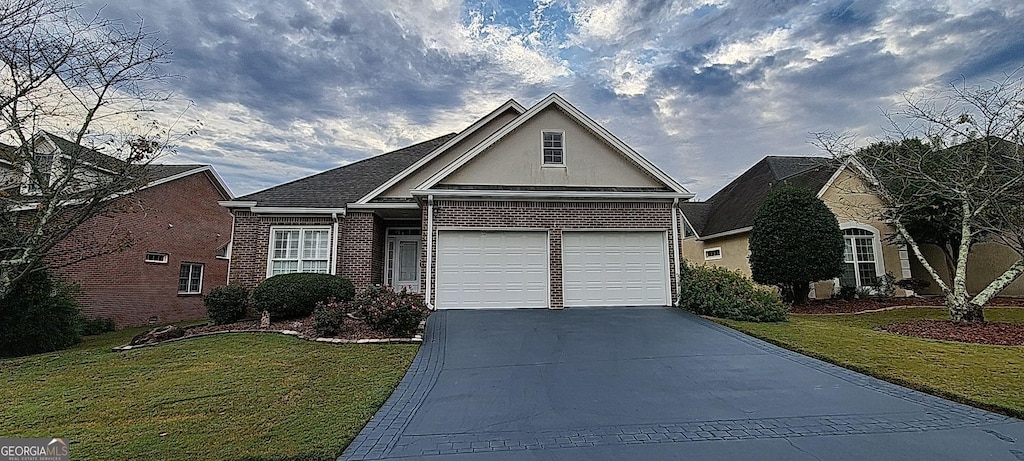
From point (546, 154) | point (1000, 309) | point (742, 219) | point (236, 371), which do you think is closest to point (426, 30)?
point (546, 154)

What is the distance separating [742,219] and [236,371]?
1726 cm

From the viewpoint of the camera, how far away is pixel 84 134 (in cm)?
1053

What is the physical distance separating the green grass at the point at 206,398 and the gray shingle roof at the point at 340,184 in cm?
548

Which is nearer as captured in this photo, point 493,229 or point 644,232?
point 493,229

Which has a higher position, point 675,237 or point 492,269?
point 675,237

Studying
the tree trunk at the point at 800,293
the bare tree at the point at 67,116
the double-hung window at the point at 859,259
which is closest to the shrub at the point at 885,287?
the double-hung window at the point at 859,259

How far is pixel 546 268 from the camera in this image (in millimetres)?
12453

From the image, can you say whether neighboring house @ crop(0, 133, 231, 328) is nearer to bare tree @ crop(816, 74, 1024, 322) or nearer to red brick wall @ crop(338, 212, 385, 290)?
red brick wall @ crop(338, 212, 385, 290)

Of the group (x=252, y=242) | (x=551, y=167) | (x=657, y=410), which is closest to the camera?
(x=657, y=410)

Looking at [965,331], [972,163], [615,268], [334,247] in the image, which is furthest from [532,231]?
[972,163]

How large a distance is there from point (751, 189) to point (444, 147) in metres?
13.5

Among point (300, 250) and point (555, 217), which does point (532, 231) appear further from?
point (300, 250)

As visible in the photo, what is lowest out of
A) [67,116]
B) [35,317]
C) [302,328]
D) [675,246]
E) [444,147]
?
[302,328]

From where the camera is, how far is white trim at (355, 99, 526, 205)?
13.9 metres
